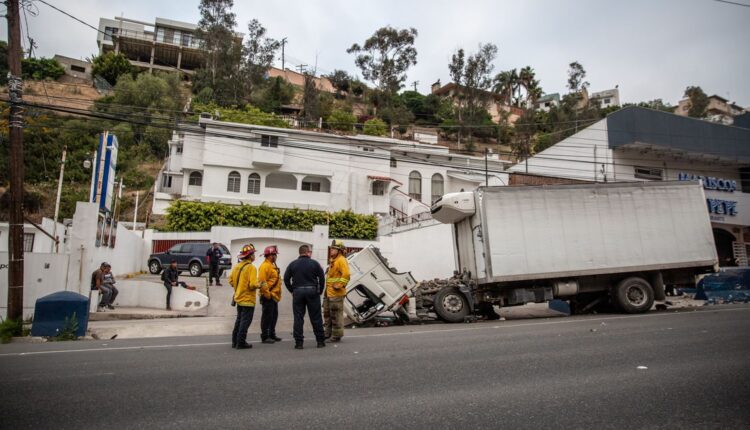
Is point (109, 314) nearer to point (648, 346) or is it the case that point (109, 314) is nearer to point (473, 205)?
point (473, 205)

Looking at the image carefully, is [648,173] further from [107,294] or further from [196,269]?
[107,294]

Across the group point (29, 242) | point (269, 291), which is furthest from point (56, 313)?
point (29, 242)

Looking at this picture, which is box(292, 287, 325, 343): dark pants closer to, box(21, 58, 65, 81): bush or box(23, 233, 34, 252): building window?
box(23, 233, 34, 252): building window

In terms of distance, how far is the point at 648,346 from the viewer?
7062 millimetres

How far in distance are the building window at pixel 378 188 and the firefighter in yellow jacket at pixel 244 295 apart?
2787cm

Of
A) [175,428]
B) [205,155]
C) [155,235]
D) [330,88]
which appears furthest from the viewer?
[330,88]

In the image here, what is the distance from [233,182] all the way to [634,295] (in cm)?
2728

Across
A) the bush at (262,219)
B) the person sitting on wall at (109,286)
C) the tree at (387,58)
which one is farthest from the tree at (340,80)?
the person sitting on wall at (109,286)

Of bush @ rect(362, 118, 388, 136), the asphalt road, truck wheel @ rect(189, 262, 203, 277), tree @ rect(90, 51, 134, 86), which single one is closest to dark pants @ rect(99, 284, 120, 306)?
the asphalt road

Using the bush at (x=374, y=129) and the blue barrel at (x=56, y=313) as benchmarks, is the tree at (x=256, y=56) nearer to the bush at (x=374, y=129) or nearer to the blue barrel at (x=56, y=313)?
the bush at (x=374, y=129)

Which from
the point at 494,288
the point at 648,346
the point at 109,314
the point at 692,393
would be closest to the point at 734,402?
the point at 692,393

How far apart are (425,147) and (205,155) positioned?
16.7 metres

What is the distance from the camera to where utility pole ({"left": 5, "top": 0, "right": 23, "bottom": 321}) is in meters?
10.2

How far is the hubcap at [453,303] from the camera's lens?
11773 millimetres
